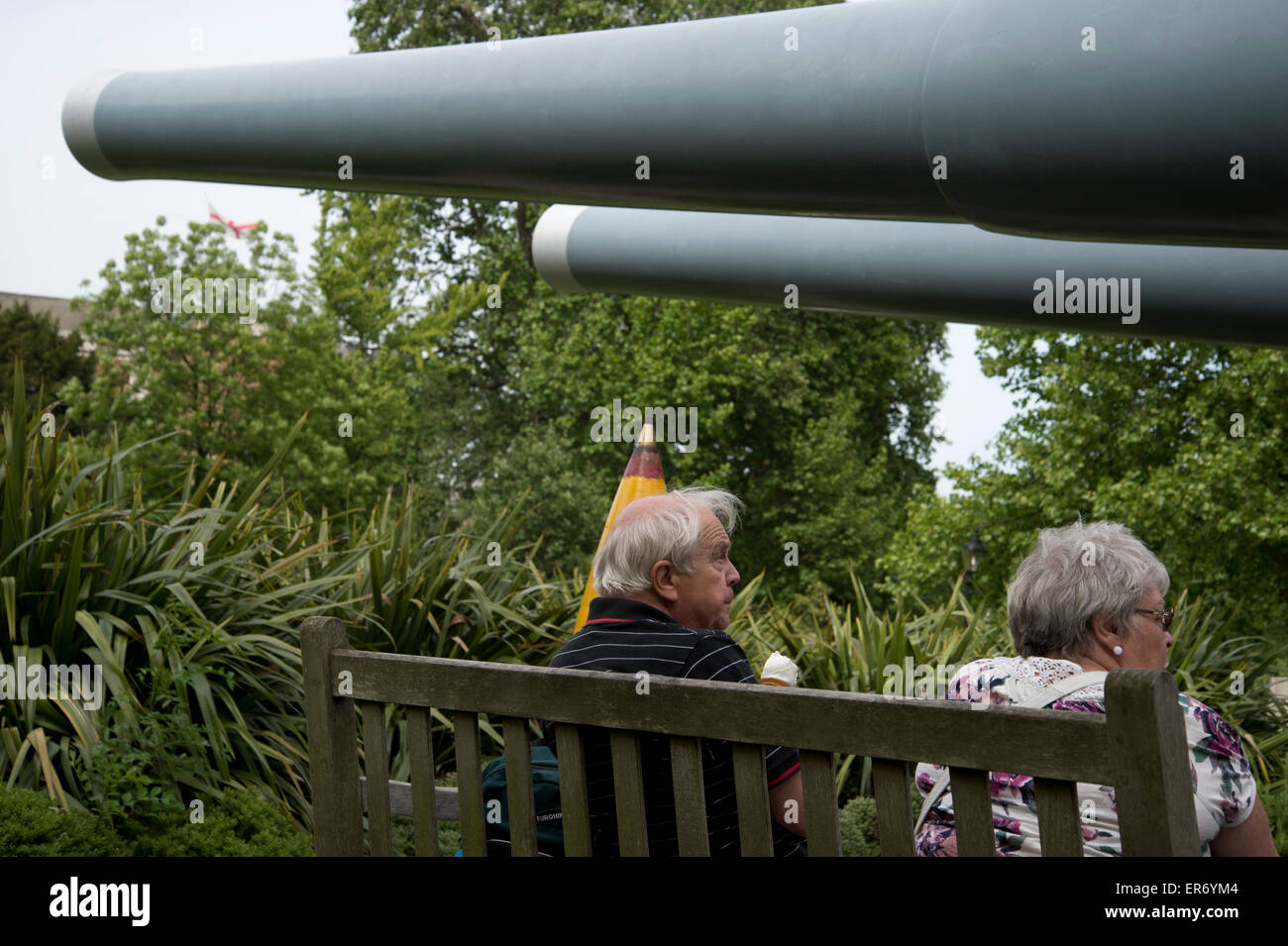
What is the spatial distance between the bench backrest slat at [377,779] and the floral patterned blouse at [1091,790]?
0.94 metres

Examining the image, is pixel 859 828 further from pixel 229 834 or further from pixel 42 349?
pixel 42 349

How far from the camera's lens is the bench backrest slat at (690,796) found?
179 centimetres

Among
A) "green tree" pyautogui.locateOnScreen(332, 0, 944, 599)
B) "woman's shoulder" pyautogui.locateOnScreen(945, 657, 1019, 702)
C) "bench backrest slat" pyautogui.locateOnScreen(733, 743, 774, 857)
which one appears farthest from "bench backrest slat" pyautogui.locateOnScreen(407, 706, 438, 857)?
"green tree" pyautogui.locateOnScreen(332, 0, 944, 599)

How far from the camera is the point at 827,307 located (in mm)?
4340

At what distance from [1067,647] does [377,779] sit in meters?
1.33

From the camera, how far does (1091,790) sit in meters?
2.12

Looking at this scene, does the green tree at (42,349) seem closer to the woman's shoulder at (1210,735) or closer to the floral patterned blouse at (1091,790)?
the floral patterned blouse at (1091,790)

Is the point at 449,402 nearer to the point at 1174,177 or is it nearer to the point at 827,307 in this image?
the point at 827,307

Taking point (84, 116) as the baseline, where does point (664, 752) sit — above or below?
below

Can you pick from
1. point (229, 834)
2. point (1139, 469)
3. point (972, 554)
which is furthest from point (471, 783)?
point (1139, 469)

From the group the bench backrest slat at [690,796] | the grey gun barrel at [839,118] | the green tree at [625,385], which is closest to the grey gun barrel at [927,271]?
the grey gun barrel at [839,118]

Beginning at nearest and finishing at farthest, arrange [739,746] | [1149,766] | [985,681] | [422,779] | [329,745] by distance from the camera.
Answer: [1149,766]
[739,746]
[422,779]
[329,745]
[985,681]

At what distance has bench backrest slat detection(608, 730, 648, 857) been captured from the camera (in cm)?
185

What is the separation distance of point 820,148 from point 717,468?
24450 mm
